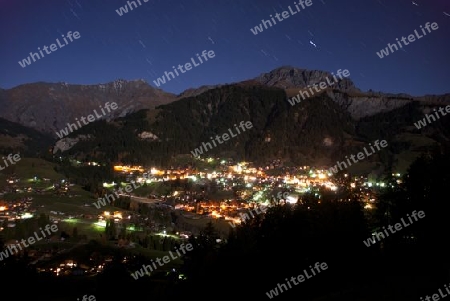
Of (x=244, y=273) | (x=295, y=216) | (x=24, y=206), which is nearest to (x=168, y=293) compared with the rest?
(x=244, y=273)

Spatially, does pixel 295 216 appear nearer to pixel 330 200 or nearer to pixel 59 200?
pixel 330 200

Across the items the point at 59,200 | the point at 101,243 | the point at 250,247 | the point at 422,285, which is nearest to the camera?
Result: the point at 422,285

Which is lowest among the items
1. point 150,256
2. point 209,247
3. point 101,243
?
point 209,247

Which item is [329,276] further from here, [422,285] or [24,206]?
[24,206]

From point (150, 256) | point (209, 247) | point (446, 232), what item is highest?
point (150, 256)

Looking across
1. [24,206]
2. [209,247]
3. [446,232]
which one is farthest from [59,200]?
[446,232]

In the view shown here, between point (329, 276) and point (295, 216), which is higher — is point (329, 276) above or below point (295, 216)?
below

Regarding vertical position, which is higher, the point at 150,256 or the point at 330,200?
the point at 150,256

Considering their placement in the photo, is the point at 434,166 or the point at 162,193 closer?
the point at 434,166

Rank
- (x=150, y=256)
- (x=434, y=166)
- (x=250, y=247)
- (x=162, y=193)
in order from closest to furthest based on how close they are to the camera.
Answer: (x=250, y=247), (x=434, y=166), (x=150, y=256), (x=162, y=193)
